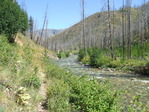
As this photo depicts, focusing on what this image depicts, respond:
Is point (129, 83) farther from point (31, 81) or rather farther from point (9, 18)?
point (9, 18)

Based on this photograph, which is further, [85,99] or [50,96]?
[50,96]

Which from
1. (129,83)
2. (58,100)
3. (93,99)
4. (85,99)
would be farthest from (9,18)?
(129,83)

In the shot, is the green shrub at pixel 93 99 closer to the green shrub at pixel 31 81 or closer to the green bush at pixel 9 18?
the green shrub at pixel 31 81

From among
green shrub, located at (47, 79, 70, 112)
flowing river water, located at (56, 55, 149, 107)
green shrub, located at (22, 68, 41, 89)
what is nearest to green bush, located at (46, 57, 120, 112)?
green shrub, located at (47, 79, 70, 112)

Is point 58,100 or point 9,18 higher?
point 9,18

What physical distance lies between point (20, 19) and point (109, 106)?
11.2 m

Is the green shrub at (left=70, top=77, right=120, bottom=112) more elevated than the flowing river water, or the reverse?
the green shrub at (left=70, top=77, right=120, bottom=112)

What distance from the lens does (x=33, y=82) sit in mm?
7258

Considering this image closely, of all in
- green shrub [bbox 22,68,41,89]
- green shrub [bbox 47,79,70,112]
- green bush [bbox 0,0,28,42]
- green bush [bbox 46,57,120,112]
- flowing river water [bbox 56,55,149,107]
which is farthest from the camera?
green bush [bbox 0,0,28,42]

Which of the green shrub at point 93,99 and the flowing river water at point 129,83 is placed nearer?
the green shrub at point 93,99

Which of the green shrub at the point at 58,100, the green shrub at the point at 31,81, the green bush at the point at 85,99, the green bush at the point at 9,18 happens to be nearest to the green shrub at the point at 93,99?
the green bush at the point at 85,99

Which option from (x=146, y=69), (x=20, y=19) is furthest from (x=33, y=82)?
(x=146, y=69)

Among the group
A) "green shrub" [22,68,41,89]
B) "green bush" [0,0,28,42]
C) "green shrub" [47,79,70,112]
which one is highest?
"green bush" [0,0,28,42]

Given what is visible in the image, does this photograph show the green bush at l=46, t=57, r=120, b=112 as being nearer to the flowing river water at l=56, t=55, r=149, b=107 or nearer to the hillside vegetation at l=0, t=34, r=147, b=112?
the hillside vegetation at l=0, t=34, r=147, b=112
